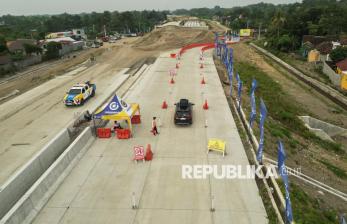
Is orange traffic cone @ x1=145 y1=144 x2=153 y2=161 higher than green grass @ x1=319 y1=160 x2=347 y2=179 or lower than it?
higher

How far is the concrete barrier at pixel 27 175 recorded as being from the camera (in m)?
13.3

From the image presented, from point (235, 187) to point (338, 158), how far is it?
1173cm

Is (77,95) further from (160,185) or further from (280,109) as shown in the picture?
(280,109)

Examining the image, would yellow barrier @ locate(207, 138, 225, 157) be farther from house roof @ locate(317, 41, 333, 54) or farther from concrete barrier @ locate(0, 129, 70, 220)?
house roof @ locate(317, 41, 333, 54)

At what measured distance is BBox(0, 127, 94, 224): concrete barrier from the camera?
12227mm

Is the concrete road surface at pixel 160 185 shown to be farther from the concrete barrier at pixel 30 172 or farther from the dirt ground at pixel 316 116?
the dirt ground at pixel 316 116

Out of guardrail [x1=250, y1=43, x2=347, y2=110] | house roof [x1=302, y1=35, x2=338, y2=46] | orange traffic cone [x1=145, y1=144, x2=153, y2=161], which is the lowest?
guardrail [x1=250, y1=43, x2=347, y2=110]

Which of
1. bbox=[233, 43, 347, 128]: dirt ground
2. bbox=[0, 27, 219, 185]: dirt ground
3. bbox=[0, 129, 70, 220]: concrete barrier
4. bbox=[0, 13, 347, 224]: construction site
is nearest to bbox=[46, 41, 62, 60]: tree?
bbox=[0, 27, 219, 185]: dirt ground

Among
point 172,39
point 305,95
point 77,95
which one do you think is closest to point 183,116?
point 77,95

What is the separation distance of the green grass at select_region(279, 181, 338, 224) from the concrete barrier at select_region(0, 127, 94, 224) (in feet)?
36.5

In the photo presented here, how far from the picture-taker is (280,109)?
30.1 meters

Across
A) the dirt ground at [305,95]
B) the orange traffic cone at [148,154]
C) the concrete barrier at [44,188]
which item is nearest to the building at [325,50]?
the dirt ground at [305,95]

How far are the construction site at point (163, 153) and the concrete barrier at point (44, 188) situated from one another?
54mm

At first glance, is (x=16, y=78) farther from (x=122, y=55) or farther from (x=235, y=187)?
(x=235, y=187)
